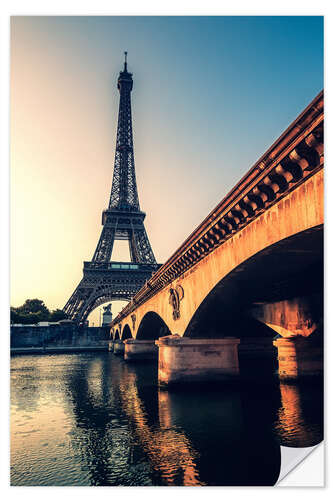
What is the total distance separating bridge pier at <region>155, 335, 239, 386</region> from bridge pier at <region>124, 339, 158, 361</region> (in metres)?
23.9

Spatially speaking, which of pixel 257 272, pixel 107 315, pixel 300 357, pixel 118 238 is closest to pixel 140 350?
pixel 300 357

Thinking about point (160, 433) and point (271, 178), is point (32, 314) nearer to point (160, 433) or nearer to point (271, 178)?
point (160, 433)

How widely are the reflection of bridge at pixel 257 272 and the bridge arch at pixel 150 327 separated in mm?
8695

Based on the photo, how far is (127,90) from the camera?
10238 centimetres

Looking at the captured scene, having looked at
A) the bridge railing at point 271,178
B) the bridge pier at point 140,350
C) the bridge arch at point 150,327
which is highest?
the bridge railing at point 271,178

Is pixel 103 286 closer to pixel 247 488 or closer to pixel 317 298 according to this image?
pixel 317 298

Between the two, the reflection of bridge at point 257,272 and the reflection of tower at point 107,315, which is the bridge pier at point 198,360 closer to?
the reflection of bridge at point 257,272

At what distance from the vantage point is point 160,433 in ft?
43.9

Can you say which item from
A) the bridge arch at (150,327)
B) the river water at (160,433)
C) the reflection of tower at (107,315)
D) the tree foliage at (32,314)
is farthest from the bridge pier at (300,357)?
the reflection of tower at (107,315)

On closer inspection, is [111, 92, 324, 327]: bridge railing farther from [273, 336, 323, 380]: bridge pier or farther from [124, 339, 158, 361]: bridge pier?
[124, 339, 158, 361]: bridge pier

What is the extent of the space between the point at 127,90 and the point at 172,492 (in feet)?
346

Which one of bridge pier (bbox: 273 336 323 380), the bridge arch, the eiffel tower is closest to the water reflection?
bridge pier (bbox: 273 336 323 380)

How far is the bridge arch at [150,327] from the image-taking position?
39.8 m

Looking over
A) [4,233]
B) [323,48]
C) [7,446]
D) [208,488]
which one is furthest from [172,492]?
[323,48]
